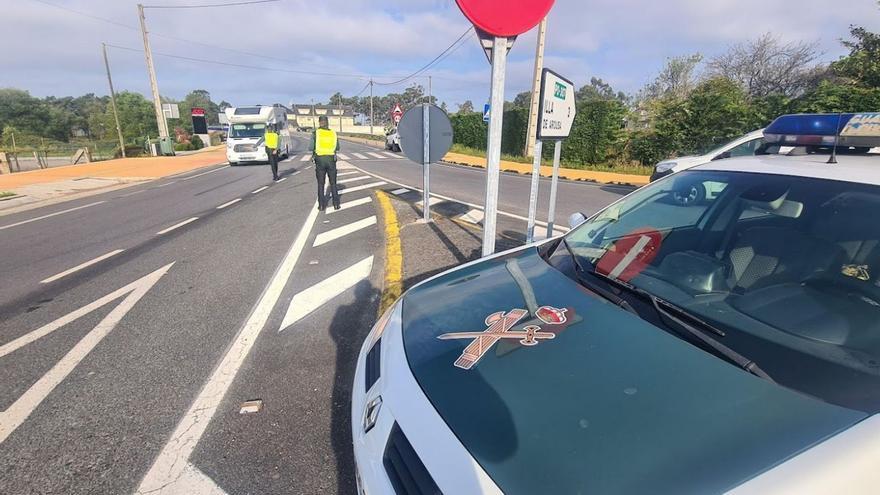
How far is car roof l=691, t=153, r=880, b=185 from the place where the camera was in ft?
6.06

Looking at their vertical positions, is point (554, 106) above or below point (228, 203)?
above

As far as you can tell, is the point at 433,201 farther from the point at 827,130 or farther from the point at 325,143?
the point at 827,130

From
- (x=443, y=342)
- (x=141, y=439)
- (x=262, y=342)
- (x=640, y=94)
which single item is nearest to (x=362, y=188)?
(x=262, y=342)

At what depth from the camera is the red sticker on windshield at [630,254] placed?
2039 millimetres

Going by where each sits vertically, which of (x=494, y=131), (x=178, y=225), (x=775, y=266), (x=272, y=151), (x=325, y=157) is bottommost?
(x=178, y=225)

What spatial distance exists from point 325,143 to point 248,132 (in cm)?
1501

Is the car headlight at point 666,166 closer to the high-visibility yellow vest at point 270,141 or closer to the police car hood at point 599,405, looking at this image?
the police car hood at point 599,405

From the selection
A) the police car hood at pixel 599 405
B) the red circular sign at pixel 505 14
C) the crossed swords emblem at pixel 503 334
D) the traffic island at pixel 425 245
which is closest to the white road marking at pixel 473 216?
the traffic island at pixel 425 245

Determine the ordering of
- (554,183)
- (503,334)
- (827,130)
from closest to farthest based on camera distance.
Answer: (503,334) → (827,130) → (554,183)

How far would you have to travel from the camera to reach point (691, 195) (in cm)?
251

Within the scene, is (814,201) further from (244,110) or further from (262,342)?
(244,110)

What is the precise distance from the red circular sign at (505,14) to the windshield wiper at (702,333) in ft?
7.07

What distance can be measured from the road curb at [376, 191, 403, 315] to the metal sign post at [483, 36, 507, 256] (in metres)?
1.01

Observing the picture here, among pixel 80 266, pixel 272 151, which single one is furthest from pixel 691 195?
pixel 272 151
